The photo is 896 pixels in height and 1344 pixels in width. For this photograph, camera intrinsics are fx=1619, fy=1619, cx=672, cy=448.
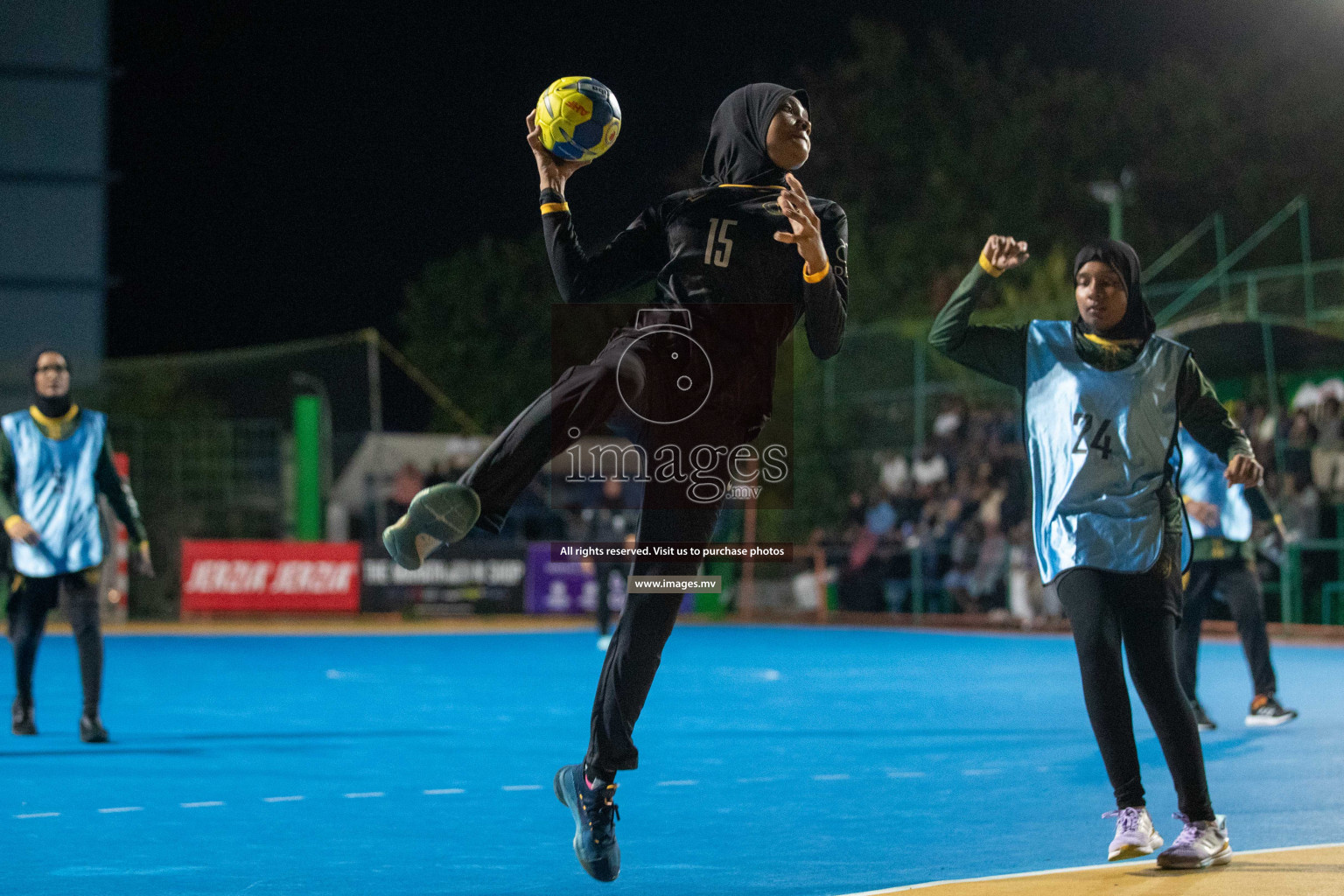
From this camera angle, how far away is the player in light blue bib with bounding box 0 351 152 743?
30.6ft

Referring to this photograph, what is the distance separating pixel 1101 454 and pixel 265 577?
2070 cm

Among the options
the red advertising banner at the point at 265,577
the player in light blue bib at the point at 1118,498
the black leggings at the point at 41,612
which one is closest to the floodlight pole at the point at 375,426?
the red advertising banner at the point at 265,577

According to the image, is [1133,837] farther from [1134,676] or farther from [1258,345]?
[1258,345]

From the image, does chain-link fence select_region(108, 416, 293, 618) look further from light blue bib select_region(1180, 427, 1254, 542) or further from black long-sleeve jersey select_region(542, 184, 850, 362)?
black long-sleeve jersey select_region(542, 184, 850, 362)

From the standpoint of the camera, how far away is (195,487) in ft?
81.6

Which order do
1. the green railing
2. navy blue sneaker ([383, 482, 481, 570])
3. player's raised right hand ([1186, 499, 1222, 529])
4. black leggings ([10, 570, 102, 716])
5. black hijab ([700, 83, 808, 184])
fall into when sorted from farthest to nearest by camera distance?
1. the green railing
2. player's raised right hand ([1186, 499, 1222, 529])
3. black leggings ([10, 570, 102, 716])
4. black hijab ([700, 83, 808, 184])
5. navy blue sneaker ([383, 482, 481, 570])

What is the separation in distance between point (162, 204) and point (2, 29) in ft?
76.1

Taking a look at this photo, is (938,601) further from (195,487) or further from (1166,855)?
(1166,855)

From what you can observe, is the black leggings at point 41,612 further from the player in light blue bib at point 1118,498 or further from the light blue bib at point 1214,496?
the light blue bib at point 1214,496

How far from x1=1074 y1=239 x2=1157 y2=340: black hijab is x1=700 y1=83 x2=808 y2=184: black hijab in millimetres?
1203

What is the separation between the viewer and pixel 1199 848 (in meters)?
5.27

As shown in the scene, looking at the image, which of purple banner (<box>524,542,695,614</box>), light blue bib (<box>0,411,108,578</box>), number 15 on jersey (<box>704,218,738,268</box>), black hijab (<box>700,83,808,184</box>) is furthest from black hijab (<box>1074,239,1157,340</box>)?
purple banner (<box>524,542,695,614</box>)

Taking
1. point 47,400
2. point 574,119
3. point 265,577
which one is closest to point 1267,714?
point 574,119

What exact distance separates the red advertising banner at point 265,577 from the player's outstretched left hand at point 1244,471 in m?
20.4
